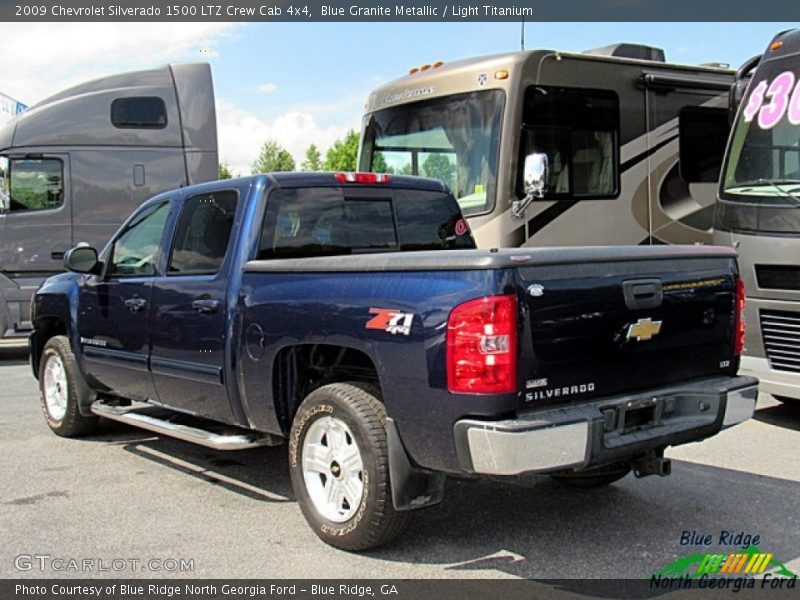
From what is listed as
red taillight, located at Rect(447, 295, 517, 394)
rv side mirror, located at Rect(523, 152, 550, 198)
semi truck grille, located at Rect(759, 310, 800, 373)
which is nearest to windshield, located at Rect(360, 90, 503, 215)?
rv side mirror, located at Rect(523, 152, 550, 198)

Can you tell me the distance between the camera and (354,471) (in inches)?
164

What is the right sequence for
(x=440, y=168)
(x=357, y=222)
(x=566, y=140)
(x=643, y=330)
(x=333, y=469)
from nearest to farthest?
(x=643, y=330), (x=333, y=469), (x=357, y=222), (x=566, y=140), (x=440, y=168)

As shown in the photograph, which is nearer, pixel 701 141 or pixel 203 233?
pixel 203 233

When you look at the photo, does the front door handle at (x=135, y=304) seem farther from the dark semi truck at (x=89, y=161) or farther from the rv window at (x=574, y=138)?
the dark semi truck at (x=89, y=161)

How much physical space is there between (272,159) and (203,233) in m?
59.5

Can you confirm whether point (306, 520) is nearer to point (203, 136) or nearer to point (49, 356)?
point (49, 356)

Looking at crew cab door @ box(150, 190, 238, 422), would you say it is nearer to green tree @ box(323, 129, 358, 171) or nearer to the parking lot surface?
the parking lot surface

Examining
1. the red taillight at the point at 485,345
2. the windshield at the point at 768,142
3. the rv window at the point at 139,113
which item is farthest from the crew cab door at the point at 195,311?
the rv window at the point at 139,113

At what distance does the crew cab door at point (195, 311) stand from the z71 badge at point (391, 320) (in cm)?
127

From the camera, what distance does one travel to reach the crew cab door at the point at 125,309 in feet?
18.9

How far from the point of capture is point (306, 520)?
4578mm

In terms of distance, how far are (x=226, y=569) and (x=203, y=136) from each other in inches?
369

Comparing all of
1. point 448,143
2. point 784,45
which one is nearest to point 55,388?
point 448,143

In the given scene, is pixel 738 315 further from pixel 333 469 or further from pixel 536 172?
pixel 536 172
